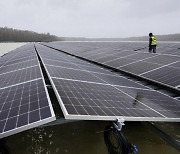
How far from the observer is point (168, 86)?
923 centimetres

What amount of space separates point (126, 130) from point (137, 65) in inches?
241

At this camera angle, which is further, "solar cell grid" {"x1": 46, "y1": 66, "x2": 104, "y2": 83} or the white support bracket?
"solar cell grid" {"x1": 46, "y1": 66, "x2": 104, "y2": 83}

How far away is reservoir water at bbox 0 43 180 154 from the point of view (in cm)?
693

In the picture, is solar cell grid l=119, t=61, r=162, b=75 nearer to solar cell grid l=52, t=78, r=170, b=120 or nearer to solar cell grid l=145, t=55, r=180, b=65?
solar cell grid l=145, t=55, r=180, b=65

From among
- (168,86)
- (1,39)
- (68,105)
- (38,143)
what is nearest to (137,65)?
(168,86)

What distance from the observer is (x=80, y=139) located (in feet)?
24.7

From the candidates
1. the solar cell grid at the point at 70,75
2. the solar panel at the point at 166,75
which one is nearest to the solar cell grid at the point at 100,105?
the solar cell grid at the point at 70,75

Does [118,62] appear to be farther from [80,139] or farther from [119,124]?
[119,124]

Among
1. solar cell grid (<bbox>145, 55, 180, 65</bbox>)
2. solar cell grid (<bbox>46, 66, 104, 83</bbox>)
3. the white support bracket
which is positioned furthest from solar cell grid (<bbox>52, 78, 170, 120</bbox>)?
solar cell grid (<bbox>145, 55, 180, 65</bbox>)

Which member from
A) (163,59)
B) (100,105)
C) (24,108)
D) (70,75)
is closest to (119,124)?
(100,105)

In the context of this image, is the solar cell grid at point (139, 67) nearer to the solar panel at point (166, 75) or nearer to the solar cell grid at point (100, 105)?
the solar panel at point (166, 75)

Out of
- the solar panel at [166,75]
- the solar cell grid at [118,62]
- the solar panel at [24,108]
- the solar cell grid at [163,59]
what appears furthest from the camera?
the solar cell grid at [118,62]

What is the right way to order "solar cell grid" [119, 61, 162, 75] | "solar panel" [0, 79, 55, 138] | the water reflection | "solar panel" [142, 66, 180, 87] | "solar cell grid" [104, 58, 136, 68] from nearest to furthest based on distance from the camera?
"solar panel" [0, 79, 55, 138] < the water reflection < "solar panel" [142, 66, 180, 87] < "solar cell grid" [119, 61, 162, 75] < "solar cell grid" [104, 58, 136, 68]

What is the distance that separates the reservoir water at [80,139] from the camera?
6934mm
